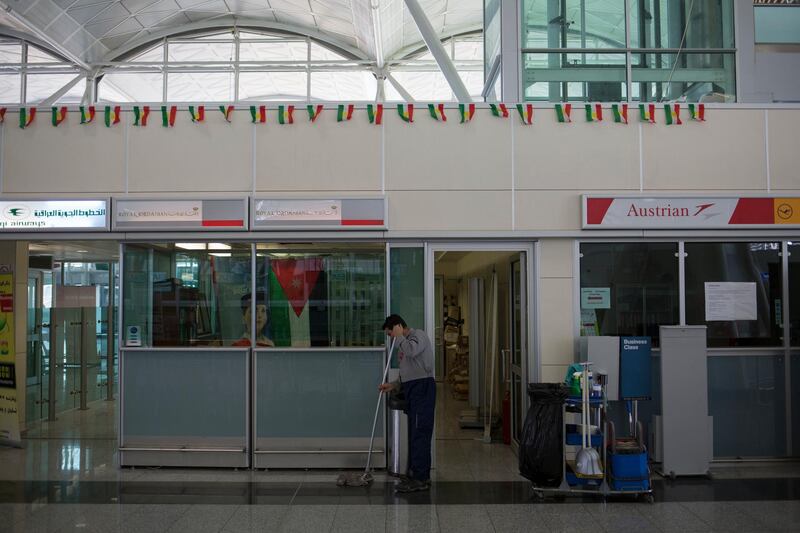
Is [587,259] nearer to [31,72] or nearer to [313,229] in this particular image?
[313,229]

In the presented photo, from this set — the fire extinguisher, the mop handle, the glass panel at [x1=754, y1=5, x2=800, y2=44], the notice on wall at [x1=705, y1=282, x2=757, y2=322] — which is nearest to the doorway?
the fire extinguisher

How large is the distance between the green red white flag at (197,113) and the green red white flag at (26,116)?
1655 mm

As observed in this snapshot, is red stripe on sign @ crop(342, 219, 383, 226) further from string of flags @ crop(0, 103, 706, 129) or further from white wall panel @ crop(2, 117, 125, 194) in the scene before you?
white wall panel @ crop(2, 117, 125, 194)

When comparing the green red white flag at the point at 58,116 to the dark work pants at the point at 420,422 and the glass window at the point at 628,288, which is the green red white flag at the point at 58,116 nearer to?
the dark work pants at the point at 420,422

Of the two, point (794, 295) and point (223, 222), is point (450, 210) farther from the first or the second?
point (794, 295)

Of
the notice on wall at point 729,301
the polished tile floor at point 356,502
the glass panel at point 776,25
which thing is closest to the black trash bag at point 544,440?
the polished tile floor at point 356,502

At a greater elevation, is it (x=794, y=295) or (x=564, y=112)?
(x=564, y=112)

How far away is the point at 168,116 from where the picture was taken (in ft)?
23.4

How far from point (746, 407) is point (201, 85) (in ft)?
77.3

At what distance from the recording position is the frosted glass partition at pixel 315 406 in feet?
22.8

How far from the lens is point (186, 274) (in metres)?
7.22

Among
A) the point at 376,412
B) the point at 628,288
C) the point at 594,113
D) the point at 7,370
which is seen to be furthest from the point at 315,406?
the point at 594,113

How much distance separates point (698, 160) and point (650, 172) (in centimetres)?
52

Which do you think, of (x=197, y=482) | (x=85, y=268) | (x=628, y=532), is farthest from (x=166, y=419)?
(x=85, y=268)
